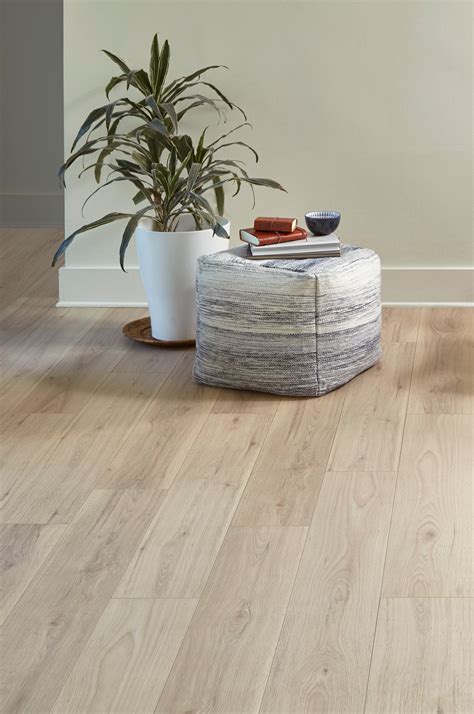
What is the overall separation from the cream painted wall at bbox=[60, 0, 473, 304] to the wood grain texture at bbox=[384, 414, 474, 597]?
143 cm

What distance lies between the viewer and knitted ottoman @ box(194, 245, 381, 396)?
10.6ft

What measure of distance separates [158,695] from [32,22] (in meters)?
4.88

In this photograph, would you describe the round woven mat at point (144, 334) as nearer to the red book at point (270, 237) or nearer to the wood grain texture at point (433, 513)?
the red book at point (270, 237)

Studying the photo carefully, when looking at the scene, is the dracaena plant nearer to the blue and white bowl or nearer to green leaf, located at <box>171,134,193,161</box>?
green leaf, located at <box>171,134,193,161</box>

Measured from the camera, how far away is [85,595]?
83.0 inches

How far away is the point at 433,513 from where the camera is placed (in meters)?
2.47

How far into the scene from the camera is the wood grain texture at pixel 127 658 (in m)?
1.77

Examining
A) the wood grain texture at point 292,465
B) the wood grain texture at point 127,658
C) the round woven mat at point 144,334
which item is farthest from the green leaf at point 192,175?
the wood grain texture at point 127,658

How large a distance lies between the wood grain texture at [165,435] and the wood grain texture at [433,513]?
1.95 ft

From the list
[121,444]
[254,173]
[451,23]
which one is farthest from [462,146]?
[121,444]

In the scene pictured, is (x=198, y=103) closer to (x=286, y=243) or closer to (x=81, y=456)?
(x=286, y=243)

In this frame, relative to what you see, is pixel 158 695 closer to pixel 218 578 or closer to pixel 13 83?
pixel 218 578

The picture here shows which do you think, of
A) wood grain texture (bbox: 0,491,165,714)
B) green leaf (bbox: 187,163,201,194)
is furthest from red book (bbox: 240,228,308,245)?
wood grain texture (bbox: 0,491,165,714)

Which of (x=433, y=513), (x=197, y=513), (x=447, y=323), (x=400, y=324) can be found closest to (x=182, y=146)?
(x=400, y=324)
